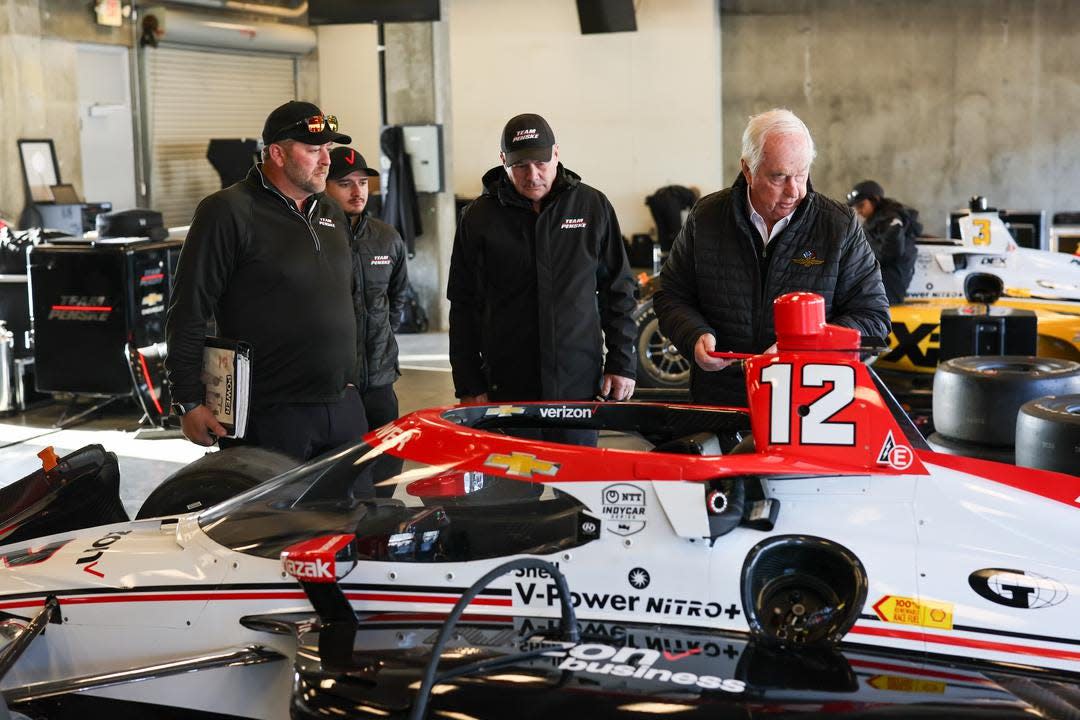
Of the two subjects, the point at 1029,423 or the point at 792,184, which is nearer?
the point at 792,184

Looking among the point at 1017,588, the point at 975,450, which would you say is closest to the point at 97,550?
the point at 1017,588

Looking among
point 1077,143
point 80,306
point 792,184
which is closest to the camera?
Answer: point 792,184

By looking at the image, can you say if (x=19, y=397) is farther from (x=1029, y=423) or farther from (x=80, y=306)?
(x=1029, y=423)

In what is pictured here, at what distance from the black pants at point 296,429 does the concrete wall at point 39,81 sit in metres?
9.56

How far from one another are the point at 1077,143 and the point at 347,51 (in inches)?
397

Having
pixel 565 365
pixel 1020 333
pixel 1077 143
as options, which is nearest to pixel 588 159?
pixel 1077 143

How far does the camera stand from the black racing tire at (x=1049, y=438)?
14.3 feet

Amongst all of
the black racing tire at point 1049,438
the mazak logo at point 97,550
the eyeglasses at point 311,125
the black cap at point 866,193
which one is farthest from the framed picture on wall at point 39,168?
the black racing tire at point 1049,438

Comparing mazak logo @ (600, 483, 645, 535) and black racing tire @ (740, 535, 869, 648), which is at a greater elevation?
mazak logo @ (600, 483, 645, 535)

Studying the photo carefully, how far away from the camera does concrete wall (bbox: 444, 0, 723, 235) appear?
16.8 metres

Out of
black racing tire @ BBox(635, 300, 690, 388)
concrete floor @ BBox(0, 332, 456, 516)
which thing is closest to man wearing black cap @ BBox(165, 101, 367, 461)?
concrete floor @ BBox(0, 332, 456, 516)

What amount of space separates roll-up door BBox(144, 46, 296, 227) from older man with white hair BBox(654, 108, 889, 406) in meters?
12.7

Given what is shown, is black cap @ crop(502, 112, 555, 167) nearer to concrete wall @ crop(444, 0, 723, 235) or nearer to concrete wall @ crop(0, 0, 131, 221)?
concrete wall @ crop(0, 0, 131, 221)

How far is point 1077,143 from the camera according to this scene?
16.9m
